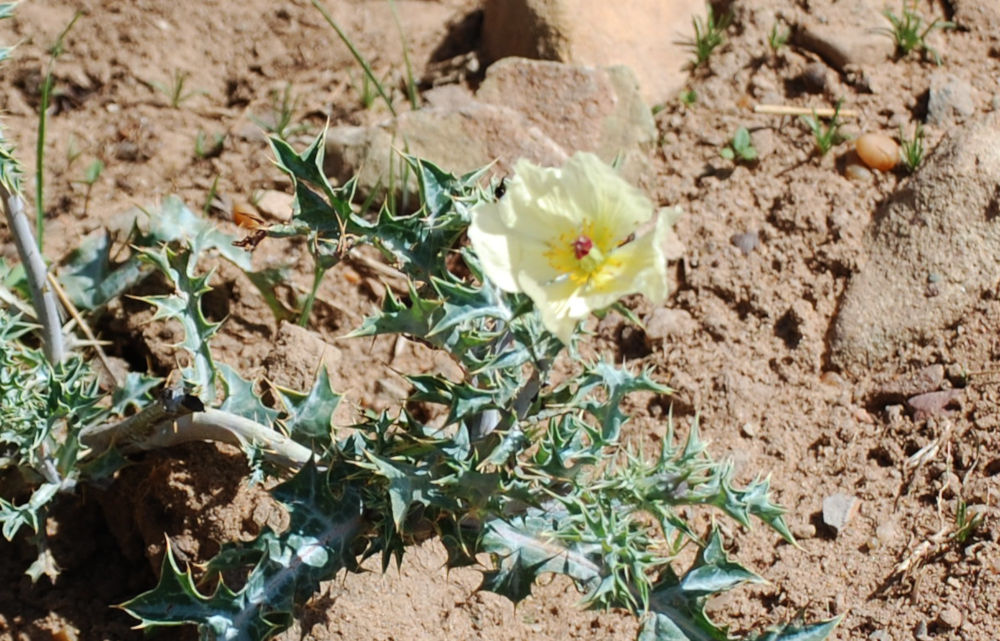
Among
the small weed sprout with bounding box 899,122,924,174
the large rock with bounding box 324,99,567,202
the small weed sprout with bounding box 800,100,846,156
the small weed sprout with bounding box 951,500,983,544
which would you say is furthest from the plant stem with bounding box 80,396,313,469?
the small weed sprout with bounding box 899,122,924,174

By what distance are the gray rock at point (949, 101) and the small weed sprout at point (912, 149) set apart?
0.11m

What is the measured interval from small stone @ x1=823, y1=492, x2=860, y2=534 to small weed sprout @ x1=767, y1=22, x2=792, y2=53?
1688 mm

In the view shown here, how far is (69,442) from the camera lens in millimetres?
2723

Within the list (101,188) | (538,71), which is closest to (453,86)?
(538,71)

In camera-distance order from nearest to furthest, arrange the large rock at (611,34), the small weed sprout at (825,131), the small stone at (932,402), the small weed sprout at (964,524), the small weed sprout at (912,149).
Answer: the small weed sprout at (964,524), the small stone at (932,402), the small weed sprout at (912,149), the small weed sprout at (825,131), the large rock at (611,34)

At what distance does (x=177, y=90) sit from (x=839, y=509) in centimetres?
260

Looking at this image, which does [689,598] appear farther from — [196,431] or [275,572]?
[196,431]

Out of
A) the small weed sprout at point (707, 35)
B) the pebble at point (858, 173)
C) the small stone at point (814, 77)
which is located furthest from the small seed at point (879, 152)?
the small weed sprout at point (707, 35)

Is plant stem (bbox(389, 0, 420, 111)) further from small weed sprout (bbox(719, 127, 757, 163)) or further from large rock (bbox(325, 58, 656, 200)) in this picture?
small weed sprout (bbox(719, 127, 757, 163))

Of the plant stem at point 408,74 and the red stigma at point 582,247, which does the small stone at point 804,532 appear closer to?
the red stigma at point 582,247

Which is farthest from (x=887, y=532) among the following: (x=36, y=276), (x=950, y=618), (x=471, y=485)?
(x=36, y=276)

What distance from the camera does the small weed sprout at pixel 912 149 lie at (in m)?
3.36

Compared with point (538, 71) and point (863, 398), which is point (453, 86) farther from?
point (863, 398)

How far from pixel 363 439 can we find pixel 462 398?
38cm
